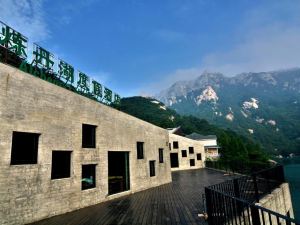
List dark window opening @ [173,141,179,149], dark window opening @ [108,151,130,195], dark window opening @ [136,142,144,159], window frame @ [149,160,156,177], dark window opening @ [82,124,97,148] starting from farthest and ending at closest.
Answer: dark window opening @ [173,141,179,149] → window frame @ [149,160,156,177] → dark window opening @ [136,142,144,159] → dark window opening @ [108,151,130,195] → dark window opening @ [82,124,97,148]

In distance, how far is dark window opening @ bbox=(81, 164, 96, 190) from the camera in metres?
12.8

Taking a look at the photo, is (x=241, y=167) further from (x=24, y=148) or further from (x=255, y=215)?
(x=255, y=215)

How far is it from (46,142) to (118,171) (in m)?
7.34

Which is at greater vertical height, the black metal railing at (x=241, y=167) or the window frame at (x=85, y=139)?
the window frame at (x=85, y=139)

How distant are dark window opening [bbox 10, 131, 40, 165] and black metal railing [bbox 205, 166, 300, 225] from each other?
7471 millimetres

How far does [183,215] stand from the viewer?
9.79 meters

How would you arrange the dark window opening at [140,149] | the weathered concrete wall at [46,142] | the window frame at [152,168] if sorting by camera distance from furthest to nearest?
the window frame at [152,168], the dark window opening at [140,149], the weathered concrete wall at [46,142]

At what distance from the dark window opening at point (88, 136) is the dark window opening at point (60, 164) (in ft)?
4.51

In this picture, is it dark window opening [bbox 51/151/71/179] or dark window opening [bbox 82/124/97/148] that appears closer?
dark window opening [bbox 51/151/71/179]

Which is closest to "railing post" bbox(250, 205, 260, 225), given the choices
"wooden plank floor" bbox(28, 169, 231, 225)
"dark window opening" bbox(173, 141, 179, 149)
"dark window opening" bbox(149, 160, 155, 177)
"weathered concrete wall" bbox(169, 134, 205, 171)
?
"wooden plank floor" bbox(28, 169, 231, 225)

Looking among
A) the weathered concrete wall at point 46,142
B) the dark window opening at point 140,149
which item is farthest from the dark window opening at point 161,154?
the weathered concrete wall at point 46,142

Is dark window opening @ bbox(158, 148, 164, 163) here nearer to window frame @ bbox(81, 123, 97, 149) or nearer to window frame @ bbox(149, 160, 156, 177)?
window frame @ bbox(149, 160, 156, 177)

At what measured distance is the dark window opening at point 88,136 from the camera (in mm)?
13328

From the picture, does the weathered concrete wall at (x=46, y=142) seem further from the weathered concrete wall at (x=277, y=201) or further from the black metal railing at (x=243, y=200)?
the weathered concrete wall at (x=277, y=201)
